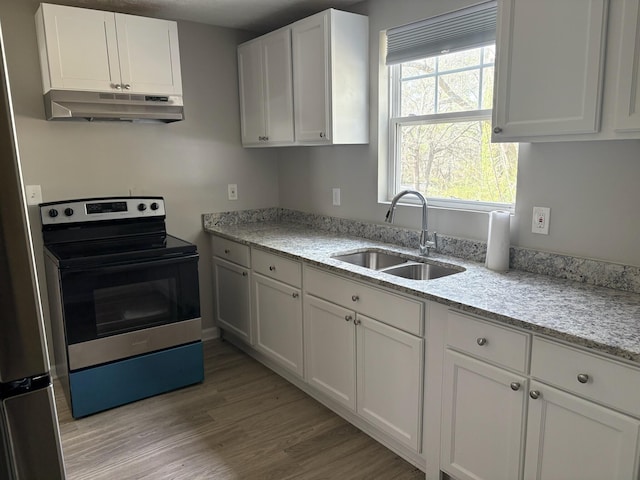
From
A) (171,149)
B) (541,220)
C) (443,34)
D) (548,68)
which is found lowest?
(541,220)

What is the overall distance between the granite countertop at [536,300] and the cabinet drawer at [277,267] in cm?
8

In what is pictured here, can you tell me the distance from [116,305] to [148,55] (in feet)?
4.83

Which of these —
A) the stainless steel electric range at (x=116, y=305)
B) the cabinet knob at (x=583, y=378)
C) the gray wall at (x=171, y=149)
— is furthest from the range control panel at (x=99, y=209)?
the cabinet knob at (x=583, y=378)

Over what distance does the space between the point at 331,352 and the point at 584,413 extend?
1297 mm

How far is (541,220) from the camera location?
7.08 feet

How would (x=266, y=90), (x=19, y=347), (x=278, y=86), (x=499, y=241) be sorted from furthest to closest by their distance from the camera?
(x=266, y=90) → (x=278, y=86) → (x=499, y=241) → (x=19, y=347)

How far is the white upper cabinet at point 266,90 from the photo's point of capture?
309cm

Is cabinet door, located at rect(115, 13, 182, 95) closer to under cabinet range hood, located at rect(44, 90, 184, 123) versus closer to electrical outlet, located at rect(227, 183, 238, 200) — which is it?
under cabinet range hood, located at rect(44, 90, 184, 123)

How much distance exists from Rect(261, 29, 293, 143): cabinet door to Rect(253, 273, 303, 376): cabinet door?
0.96m

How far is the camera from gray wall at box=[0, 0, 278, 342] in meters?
2.86

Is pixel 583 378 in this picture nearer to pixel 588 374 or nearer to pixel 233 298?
pixel 588 374

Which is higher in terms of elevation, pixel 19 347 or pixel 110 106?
pixel 110 106

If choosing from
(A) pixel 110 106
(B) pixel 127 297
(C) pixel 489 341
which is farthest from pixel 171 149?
(C) pixel 489 341

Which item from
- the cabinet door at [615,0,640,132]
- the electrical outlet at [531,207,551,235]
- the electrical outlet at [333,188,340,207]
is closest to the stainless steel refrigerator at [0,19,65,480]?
the cabinet door at [615,0,640,132]
